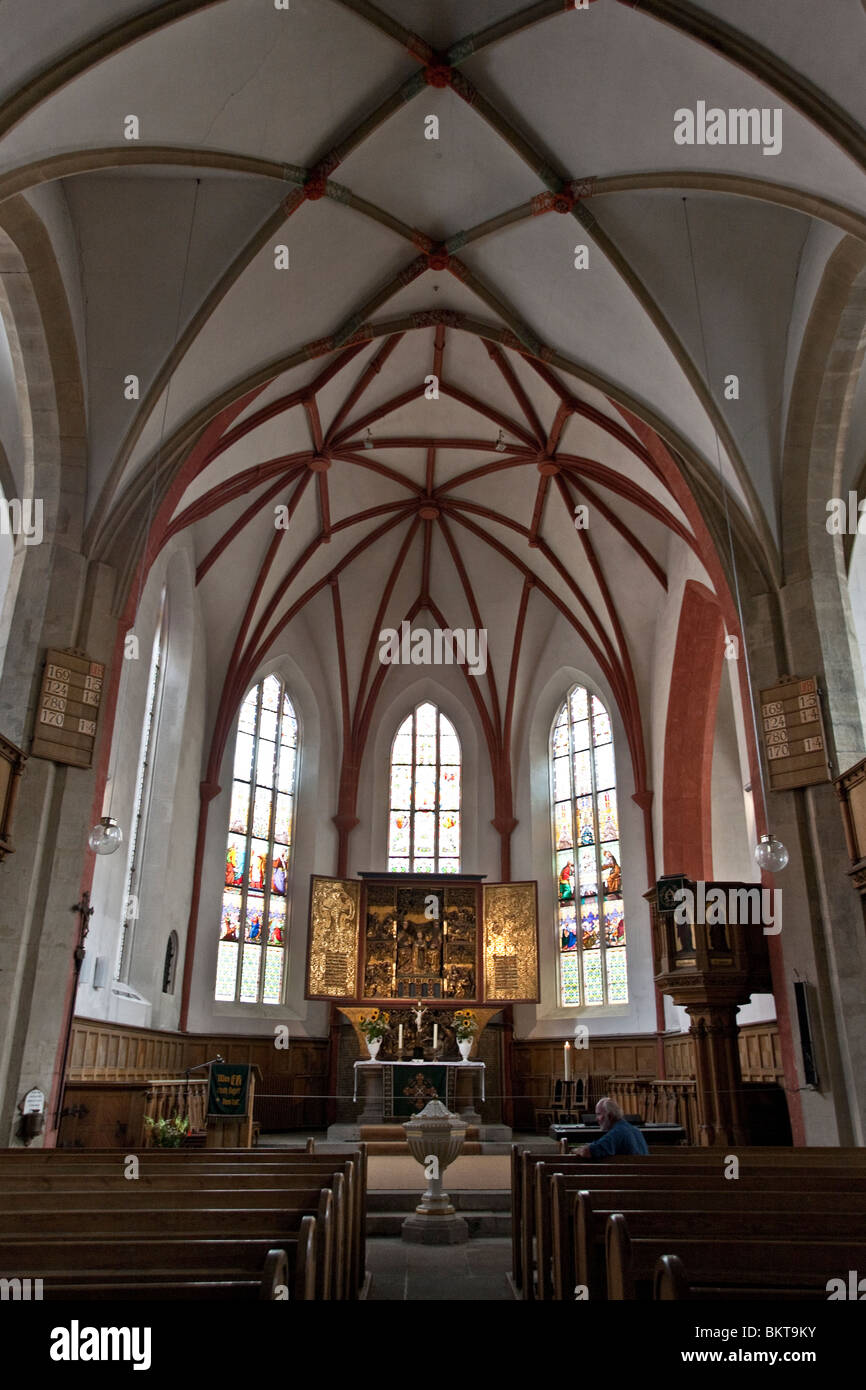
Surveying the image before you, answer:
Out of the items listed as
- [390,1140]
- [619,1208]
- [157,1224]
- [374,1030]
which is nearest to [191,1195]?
[157,1224]

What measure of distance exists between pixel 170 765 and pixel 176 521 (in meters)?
4.29

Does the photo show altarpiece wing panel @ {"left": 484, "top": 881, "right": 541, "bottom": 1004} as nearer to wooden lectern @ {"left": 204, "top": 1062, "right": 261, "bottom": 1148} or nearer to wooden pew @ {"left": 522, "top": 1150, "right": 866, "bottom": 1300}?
wooden lectern @ {"left": 204, "top": 1062, "right": 261, "bottom": 1148}

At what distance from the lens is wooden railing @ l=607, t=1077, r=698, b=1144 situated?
533 inches

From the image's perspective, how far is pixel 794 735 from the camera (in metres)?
10.8

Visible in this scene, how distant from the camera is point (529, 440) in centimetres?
1673

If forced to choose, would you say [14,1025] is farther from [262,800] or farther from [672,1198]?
[262,800]

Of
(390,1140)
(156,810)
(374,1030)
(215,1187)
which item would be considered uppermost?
(156,810)

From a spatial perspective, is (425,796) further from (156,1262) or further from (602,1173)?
(156,1262)

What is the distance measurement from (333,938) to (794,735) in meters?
9.76

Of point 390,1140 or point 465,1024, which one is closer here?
point 390,1140

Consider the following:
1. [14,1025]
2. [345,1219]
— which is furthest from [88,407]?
[345,1219]

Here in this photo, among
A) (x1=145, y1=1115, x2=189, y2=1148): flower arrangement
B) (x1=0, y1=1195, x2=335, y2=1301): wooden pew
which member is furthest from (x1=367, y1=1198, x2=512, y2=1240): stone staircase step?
(x1=0, y1=1195, x2=335, y2=1301): wooden pew

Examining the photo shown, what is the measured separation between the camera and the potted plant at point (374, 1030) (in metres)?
16.2

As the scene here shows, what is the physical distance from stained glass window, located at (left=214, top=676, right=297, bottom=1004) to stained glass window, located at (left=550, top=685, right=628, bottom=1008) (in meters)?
5.49
